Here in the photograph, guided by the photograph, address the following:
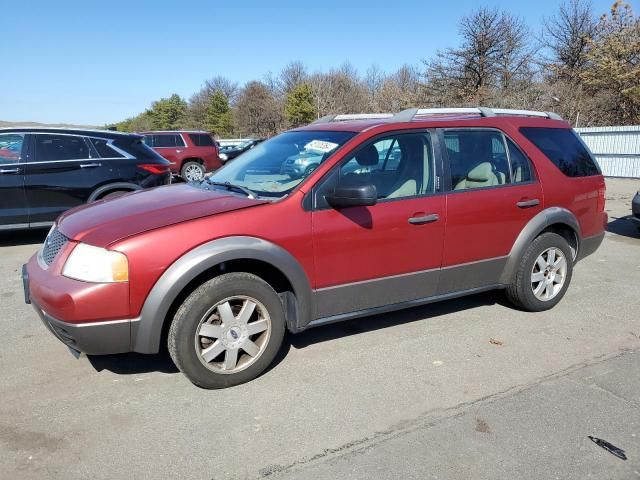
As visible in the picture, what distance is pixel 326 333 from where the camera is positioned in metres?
4.32

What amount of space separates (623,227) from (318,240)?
794 centimetres

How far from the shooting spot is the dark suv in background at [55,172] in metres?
7.12

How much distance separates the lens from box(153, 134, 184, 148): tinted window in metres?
17.1

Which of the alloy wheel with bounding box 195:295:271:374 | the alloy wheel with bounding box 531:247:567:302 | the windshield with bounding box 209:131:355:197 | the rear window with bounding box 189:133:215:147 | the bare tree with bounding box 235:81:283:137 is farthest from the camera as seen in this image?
the bare tree with bounding box 235:81:283:137

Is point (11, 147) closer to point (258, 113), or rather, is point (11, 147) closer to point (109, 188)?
point (109, 188)

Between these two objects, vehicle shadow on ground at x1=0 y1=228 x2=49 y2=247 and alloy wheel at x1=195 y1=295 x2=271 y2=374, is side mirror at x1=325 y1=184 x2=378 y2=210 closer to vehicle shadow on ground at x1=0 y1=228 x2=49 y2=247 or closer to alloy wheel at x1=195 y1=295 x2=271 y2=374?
alloy wheel at x1=195 y1=295 x2=271 y2=374

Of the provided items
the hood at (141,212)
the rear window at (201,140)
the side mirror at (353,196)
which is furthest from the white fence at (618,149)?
the hood at (141,212)

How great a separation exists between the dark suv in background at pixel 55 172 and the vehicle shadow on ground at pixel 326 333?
4.23 meters

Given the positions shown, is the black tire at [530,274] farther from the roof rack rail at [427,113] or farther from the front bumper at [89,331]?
the front bumper at [89,331]

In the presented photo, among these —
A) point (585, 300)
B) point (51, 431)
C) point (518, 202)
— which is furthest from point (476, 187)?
point (51, 431)

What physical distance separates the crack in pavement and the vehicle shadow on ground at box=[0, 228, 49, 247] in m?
6.60

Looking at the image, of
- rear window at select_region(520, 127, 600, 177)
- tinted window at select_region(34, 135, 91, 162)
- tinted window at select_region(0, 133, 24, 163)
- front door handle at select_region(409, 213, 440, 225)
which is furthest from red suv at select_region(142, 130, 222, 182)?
front door handle at select_region(409, 213, 440, 225)

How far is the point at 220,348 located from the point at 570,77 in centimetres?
3372

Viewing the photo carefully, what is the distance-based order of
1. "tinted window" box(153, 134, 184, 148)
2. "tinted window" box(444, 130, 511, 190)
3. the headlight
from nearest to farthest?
the headlight → "tinted window" box(444, 130, 511, 190) → "tinted window" box(153, 134, 184, 148)
